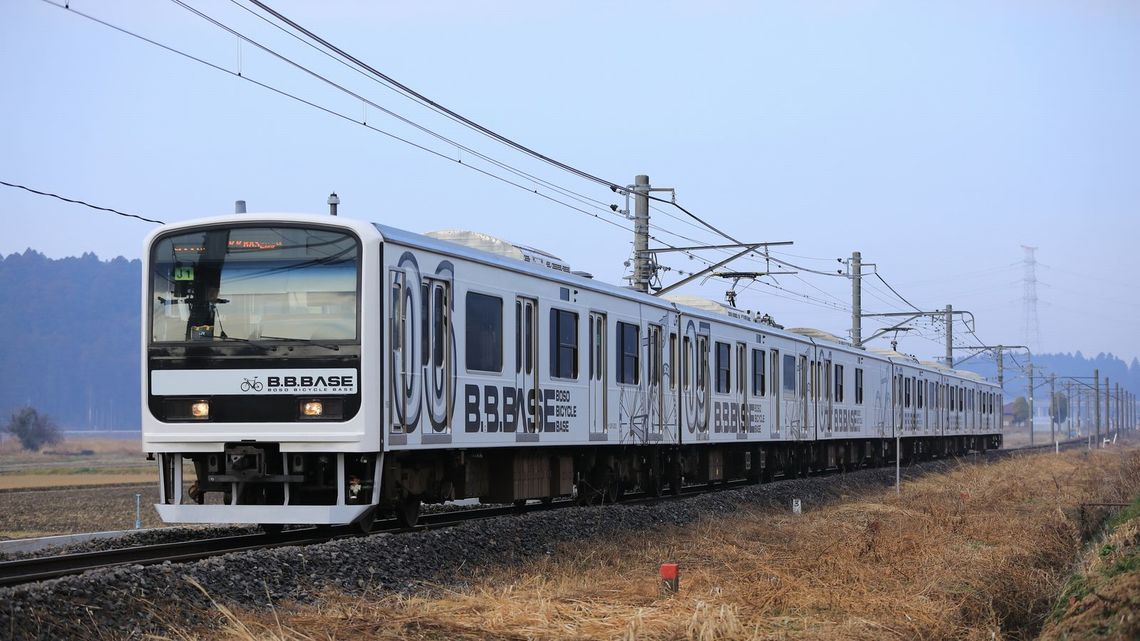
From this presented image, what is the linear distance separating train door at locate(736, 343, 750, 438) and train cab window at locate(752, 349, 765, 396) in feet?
1.51

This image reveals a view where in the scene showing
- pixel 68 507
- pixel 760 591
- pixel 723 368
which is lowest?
pixel 68 507

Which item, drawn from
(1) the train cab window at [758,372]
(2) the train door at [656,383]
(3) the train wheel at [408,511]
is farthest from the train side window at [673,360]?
(3) the train wheel at [408,511]

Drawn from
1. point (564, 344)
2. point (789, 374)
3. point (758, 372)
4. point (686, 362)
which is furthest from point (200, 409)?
point (789, 374)

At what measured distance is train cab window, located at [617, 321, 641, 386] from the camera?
58.0ft

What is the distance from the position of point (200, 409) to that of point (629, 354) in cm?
749

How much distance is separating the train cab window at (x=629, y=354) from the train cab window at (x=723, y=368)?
3851mm

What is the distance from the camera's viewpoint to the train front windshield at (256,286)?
11609mm

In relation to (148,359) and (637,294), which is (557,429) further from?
(148,359)

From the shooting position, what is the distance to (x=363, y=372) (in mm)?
11406

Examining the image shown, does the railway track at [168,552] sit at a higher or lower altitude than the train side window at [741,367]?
lower

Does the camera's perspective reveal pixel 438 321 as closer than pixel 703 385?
Yes

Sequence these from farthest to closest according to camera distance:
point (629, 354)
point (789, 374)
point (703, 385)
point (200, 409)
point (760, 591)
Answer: point (789, 374) → point (703, 385) → point (629, 354) → point (200, 409) → point (760, 591)

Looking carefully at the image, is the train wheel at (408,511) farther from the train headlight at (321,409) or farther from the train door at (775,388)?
the train door at (775,388)

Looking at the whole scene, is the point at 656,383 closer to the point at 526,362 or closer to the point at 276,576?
the point at 526,362
